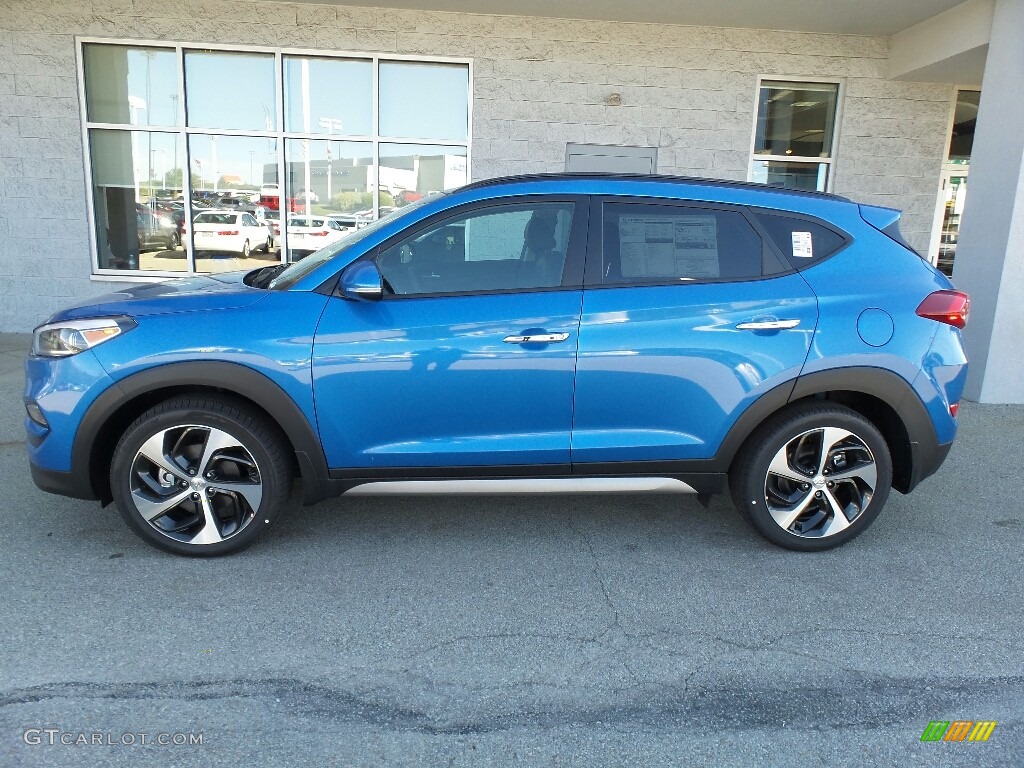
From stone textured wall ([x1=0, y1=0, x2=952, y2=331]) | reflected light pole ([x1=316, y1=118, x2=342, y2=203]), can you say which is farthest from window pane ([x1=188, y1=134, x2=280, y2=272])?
stone textured wall ([x1=0, y1=0, x2=952, y2=331])

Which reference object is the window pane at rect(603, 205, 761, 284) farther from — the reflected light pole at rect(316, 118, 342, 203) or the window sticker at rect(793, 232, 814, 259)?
the reflected light pole at rect(316, 118, 342, 203)

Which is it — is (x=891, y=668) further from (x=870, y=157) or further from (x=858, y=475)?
(x=870, y=157)

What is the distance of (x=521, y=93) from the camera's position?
8.42 metres

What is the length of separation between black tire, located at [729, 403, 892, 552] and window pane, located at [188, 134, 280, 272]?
24.1 feet

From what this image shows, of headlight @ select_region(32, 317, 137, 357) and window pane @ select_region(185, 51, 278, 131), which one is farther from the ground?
window pane @ select_region(185, 51, 278, 131)

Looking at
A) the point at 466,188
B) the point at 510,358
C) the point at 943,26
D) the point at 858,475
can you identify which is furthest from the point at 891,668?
the point at 943,26

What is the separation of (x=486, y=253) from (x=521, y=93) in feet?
18.9

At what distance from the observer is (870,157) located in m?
8.89

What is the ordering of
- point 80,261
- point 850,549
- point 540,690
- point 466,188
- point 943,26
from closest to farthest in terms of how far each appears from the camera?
point 540,690
point 466,188
point 850,549
point 943,26
point 80,261

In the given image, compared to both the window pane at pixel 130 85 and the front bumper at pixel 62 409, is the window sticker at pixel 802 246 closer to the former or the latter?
the front bumper at pixel 62 409

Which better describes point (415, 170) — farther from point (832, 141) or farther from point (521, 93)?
point (832, 141)

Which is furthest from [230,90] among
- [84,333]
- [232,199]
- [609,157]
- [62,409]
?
[62,409]

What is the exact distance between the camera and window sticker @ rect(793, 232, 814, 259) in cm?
338

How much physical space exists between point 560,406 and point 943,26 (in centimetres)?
750
